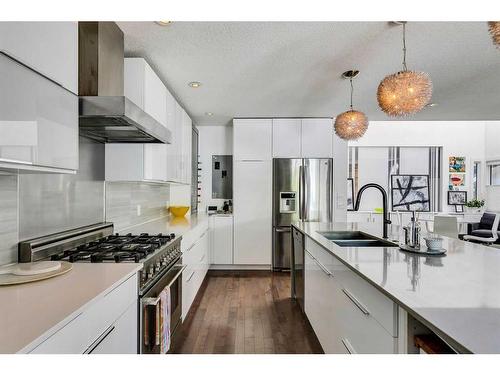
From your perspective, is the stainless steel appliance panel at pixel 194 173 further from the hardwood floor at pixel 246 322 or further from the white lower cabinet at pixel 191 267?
the hardwood floor at pixel 246 322

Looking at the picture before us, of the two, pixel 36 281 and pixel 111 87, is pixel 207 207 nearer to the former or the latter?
pixel 111 87

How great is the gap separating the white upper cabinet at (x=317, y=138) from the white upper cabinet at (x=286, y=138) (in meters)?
0.09

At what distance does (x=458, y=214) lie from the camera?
631 centimetres

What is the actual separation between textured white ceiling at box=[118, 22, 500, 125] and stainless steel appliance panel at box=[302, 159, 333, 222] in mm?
976

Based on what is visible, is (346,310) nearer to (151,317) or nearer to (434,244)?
(434,244)

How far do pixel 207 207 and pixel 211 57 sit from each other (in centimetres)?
312

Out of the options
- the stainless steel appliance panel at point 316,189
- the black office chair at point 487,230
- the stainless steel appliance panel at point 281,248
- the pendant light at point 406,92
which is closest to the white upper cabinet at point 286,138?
the stainless steel appliance panel at point 316,189

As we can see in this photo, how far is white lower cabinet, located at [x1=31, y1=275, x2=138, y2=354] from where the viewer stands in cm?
92

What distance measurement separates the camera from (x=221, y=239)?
4.70m

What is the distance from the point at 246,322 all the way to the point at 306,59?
94.7 inches

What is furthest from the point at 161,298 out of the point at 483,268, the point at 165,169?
the point at 483,268

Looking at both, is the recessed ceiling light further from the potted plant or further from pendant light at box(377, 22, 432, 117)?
the potted plant

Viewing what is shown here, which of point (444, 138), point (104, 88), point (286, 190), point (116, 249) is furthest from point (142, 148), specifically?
point (444, 138)

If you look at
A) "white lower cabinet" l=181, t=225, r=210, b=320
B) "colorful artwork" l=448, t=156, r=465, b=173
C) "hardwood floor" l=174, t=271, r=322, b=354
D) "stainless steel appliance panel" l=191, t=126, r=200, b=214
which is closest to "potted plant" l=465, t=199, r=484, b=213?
"colorful artwork" l=448, t=156, r=465, b=173
